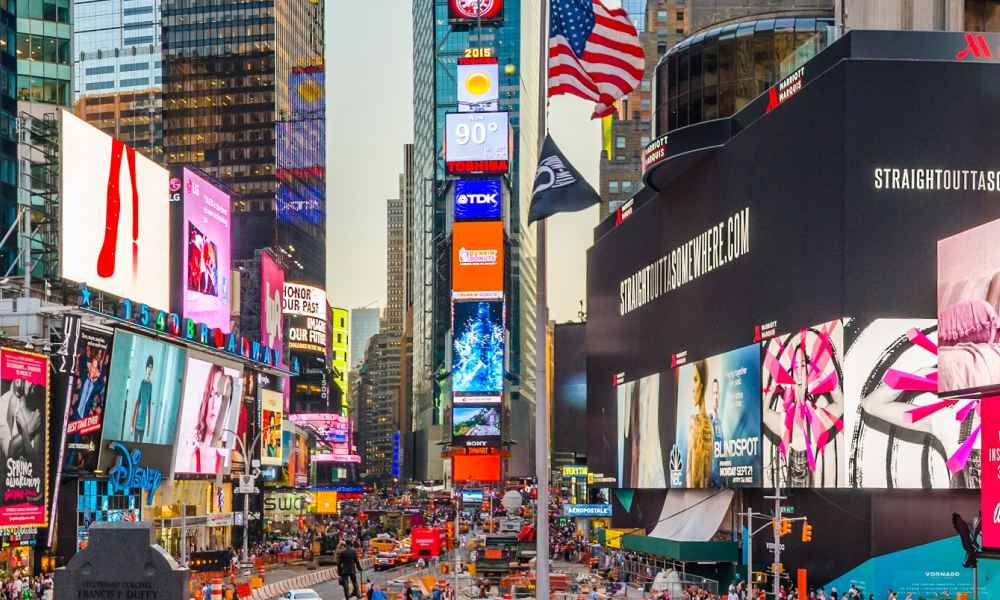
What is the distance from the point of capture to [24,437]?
2261 inches

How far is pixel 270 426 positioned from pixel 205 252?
18319mm

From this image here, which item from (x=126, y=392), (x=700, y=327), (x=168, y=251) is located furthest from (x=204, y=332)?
(x=700, y=327)

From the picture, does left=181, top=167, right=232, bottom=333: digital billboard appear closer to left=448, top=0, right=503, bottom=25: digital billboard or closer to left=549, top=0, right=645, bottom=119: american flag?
left=549, top=0, right=645, bottom=119: american flag

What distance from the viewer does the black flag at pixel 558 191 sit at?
2206 centimetres

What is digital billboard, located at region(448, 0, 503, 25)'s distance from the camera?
192m

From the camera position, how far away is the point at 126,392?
70188 mm

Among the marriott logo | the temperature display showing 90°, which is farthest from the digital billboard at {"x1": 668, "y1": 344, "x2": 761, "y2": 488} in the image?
the temperature display showing 90°

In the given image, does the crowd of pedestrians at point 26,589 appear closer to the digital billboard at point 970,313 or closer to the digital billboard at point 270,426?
the digital billboard at point 970,313

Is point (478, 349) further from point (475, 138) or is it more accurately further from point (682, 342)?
point (682, 342)

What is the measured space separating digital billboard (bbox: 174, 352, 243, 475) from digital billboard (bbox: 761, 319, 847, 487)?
106 ft

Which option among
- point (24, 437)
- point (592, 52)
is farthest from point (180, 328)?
point (592, 52)

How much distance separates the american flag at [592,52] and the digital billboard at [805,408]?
104ft

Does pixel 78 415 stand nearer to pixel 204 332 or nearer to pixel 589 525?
pixel 204 332

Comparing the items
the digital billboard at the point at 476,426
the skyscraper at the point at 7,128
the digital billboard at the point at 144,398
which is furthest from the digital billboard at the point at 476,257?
the digital billboard at the point at 144,398
